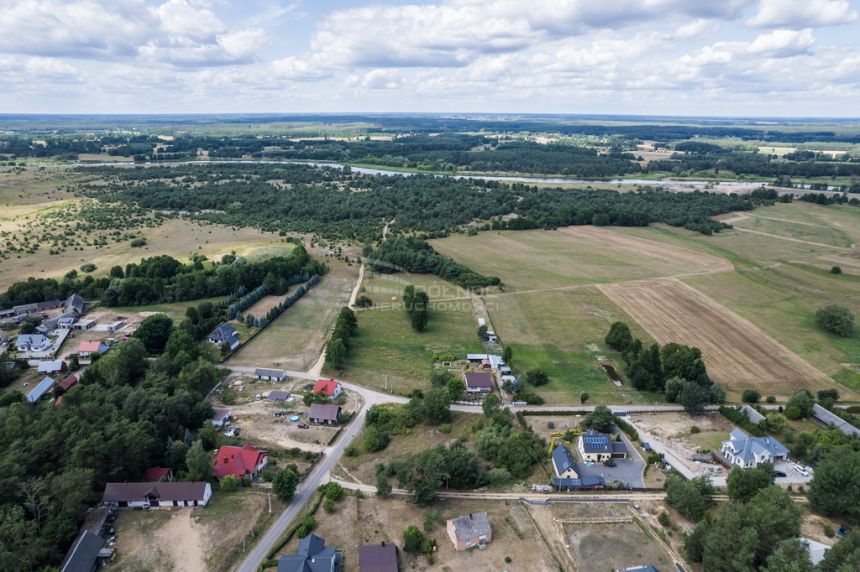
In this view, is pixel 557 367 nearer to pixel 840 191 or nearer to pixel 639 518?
pixel 639 518

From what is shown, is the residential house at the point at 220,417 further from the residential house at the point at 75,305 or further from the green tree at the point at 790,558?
the green tree at the point at 790,558

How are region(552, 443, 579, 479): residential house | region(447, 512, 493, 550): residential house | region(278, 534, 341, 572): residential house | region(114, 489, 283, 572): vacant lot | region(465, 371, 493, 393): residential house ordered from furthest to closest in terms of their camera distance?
region(465, 371, 493, 393): residential house
region(552, 443, 579, 479): residential house
region(447, 512, 493, 550): residential house
region(114, 489, 283, 572): vacant lot
region(278, 534, 341, 572): residential house

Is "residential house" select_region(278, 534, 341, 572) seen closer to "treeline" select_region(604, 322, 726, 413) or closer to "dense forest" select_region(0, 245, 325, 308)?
"treeline" select_region(604, 322, 726, 413)

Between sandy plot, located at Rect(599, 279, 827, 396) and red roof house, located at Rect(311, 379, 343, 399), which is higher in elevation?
sandy plot, located at Rect(599, 279, 827, 396)

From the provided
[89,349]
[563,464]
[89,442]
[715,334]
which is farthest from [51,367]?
[715,334]

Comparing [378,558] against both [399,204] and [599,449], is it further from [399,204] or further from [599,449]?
[399,204]

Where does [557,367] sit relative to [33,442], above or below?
below

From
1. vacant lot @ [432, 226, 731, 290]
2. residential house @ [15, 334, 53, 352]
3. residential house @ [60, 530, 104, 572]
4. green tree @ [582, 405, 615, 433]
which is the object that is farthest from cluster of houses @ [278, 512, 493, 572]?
vacant lot @ [432, 226, 731, 290]

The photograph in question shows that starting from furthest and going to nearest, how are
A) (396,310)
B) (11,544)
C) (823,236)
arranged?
1. (823,236)
2. (396,310)
3. (11,544)

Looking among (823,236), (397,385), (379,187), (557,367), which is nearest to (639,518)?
(557,367)
